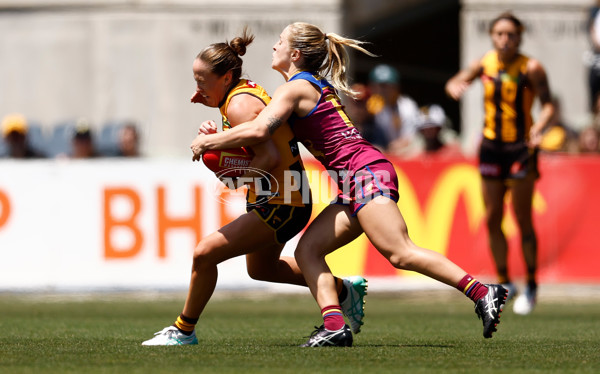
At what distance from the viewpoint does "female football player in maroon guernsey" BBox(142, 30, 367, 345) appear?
244 inches

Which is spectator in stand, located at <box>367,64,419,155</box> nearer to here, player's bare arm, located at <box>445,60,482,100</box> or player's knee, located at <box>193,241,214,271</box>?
player's bare arm, located at <box>445,60,482,100</box>

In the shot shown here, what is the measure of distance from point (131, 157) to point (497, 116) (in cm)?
464

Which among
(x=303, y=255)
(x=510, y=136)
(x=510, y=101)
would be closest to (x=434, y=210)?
(x=510, y=136)

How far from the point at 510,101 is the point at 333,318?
4.14 metres

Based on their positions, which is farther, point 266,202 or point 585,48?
point 585,48

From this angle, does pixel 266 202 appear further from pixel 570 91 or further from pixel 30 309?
pixel 570 91

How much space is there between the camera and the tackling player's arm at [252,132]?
5.98m

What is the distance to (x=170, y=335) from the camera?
6379 mm

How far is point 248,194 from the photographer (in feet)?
20.8

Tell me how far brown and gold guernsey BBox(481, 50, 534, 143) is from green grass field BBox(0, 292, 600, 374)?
1.57m

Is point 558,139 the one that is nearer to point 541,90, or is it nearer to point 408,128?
point 408,128

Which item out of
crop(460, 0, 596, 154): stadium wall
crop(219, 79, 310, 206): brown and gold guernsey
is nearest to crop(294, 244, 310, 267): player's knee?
crop(219, 79, 310, 206): brown and gold guernsey

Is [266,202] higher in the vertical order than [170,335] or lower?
higher

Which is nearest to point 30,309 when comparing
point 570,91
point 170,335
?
point 170,335
